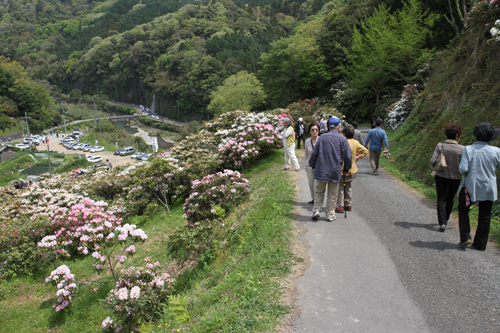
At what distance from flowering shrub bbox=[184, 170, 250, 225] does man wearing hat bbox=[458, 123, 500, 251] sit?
211 inches

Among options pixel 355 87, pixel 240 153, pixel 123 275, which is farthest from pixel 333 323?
pixel 355 87

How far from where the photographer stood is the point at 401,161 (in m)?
10.7

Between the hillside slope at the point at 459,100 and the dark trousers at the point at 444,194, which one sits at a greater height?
the hillside slope at the point at 459,100

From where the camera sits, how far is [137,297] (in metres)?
4.86

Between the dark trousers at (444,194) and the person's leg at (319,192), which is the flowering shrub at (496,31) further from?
the person's leg at (319,192)

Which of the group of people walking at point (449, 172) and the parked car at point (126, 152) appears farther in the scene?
the parked car at point (126, 152)

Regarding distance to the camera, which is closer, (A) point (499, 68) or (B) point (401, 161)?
(A) point (499, 68)

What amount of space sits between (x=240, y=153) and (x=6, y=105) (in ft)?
260

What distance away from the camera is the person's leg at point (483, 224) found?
4.45m

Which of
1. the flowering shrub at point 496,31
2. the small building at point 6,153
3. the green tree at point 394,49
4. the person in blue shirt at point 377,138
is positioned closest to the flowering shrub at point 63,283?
the person in blue shirt at point 377,138

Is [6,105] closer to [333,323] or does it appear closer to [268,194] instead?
[268,194]

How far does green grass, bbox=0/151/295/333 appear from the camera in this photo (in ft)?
11.8

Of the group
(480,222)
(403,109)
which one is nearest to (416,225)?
(480,222)

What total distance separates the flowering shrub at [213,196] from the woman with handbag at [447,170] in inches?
193
